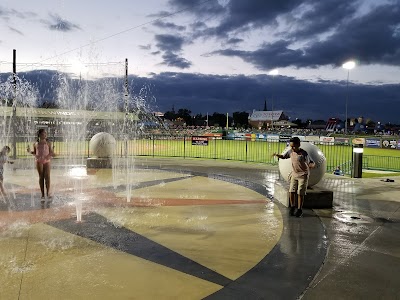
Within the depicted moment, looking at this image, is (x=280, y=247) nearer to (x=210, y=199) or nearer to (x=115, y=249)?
(x=115, y=249)

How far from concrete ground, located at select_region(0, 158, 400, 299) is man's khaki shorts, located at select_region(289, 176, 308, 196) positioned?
60cm

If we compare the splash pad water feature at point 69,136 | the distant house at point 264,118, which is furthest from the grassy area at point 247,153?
the distant house at point 264,118

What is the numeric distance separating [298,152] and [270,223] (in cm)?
168

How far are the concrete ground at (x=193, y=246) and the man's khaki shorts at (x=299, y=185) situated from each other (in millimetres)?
602

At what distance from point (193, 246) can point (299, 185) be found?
3.18 m

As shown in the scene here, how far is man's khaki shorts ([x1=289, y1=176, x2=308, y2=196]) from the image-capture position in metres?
8.05

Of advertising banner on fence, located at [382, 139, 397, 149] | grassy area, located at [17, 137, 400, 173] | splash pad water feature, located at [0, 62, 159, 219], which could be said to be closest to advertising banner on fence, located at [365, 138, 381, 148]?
advertising banner on fence, located at [382, 139, 397, 149]

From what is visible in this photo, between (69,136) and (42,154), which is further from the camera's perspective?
(69,136)

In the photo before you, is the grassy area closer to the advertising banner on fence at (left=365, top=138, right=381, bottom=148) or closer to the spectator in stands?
the advertising banner on fence at (left=365, top=138, right=381, bottom=148)

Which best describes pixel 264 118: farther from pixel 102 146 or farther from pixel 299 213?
pixel 299 213

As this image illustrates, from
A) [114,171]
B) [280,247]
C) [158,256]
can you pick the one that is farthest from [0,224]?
[114,171]

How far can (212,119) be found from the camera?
163375mm

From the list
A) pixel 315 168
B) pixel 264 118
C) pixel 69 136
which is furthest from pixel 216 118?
pixel 315 168

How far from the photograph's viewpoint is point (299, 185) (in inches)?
319
